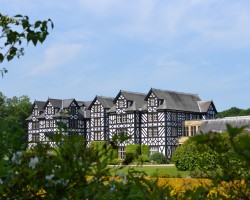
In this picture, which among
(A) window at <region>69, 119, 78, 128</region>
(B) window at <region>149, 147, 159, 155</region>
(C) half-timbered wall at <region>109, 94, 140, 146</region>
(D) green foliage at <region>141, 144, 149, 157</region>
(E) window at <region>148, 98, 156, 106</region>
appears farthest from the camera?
(A) window at <region>69, 119, 78, 128</region>

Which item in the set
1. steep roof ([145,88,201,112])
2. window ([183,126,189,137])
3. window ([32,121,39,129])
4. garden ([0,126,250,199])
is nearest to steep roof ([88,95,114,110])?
steep roof ([145,88,201,112])

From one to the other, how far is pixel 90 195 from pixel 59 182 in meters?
0.18

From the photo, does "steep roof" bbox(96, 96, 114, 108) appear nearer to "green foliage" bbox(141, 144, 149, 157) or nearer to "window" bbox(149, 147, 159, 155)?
"green foliage" bbox(141, 144, 149, 157)

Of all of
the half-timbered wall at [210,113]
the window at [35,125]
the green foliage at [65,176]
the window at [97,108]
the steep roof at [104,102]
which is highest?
the steep roof at [104,102]

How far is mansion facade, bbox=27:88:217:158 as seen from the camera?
5156 cm

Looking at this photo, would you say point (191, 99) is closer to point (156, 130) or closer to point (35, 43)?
point (156, 130)

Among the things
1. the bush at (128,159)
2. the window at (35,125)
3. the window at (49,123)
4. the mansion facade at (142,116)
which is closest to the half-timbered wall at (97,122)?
the mansion facade at (142,116)

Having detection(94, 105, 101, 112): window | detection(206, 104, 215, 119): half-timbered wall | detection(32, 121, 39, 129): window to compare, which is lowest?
detection(32, 121, 39, 129): window

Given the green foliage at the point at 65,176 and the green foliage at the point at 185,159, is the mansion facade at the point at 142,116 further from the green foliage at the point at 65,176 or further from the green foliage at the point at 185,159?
the green foliage at the point at 65,176

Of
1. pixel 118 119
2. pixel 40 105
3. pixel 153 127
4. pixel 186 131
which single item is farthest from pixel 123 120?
pixel 40 105

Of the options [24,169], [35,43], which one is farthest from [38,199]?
[35,43]

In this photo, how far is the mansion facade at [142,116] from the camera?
51.6m

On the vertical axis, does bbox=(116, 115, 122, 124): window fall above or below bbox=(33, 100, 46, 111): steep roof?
below

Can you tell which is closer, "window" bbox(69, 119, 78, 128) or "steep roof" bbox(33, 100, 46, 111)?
"window" bbox(69, 119, 78, 128)
